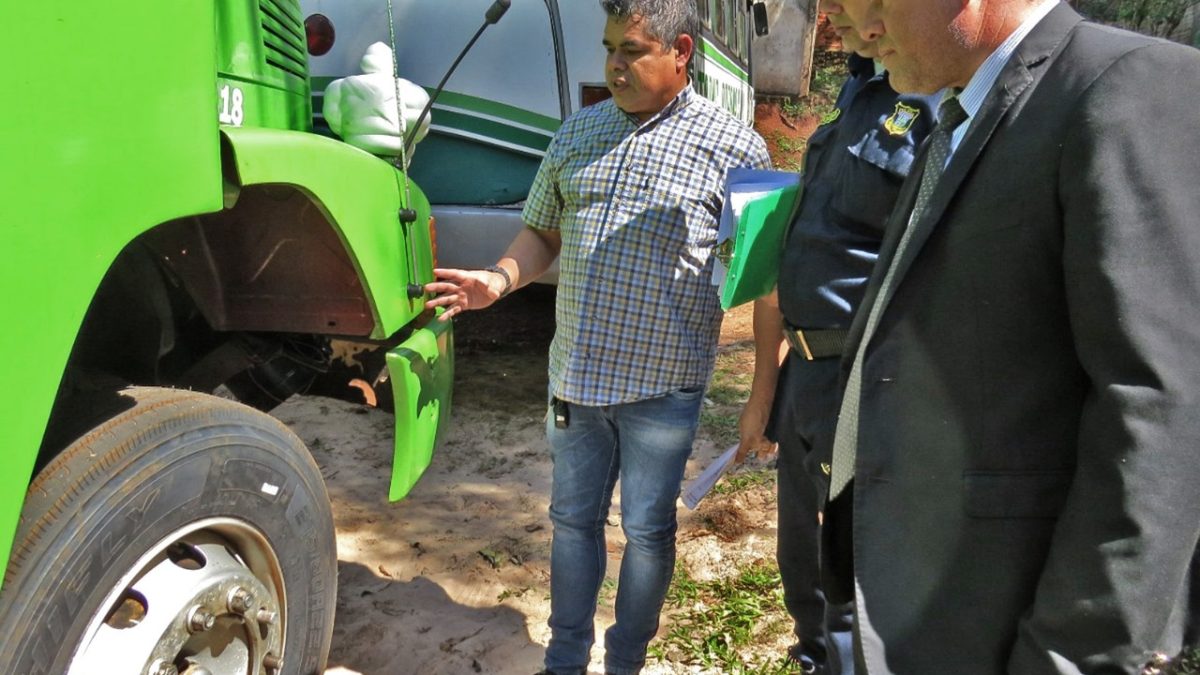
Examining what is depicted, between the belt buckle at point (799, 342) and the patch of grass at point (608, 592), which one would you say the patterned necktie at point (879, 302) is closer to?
the belt buckle at point (799, 342)

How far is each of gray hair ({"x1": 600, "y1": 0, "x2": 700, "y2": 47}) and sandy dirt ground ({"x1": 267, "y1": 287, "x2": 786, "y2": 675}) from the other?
169cm

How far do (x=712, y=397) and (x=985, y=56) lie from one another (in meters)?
3.48

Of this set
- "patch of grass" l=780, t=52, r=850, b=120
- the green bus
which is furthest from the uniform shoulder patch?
"patch of grass" l=780, t=52, r=850, b=120

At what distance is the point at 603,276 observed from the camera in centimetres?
197

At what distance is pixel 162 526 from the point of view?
4.82 feet

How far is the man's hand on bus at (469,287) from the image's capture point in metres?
2.18

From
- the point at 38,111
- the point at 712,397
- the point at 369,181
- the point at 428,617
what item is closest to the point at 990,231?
the point at 38,111

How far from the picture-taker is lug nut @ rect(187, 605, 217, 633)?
1.52 metres

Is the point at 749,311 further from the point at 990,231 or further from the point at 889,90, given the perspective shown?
the point at 990,231

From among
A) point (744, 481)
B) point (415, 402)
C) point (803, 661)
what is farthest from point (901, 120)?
point (744, 481)

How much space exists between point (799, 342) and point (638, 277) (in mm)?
385

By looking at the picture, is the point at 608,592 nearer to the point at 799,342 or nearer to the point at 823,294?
the point at 799,342

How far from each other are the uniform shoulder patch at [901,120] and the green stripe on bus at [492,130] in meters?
2.05

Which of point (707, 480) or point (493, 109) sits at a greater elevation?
point (493, 109)
